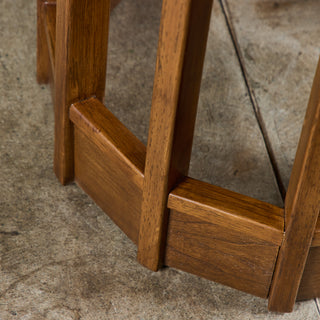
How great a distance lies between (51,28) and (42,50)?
230 mm

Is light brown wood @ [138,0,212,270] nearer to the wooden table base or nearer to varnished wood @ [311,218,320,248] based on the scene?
the wooden table base

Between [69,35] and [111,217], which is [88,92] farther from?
[111,217]

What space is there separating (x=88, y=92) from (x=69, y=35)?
19 cm

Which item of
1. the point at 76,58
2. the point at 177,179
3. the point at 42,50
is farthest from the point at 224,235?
the point at 42,50

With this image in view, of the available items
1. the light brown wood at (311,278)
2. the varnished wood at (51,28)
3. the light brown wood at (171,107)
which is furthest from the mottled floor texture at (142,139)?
the varnished wood at (51,28)

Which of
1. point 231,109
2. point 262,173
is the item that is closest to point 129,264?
point 262,173

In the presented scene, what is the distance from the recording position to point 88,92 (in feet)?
5.43

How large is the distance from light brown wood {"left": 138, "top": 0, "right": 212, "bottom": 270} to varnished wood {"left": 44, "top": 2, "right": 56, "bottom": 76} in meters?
0.59

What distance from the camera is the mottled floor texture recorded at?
4.87ft

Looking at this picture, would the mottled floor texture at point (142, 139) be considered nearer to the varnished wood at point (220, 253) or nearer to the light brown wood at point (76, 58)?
the varnished wood at point (220, 253)

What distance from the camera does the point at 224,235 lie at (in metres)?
1.43

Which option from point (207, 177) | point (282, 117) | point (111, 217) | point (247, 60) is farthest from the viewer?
point (247, 60)

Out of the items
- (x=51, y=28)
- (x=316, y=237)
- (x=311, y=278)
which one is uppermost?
(x=51, y=28)

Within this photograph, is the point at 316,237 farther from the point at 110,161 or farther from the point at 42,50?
the point at 42,50
